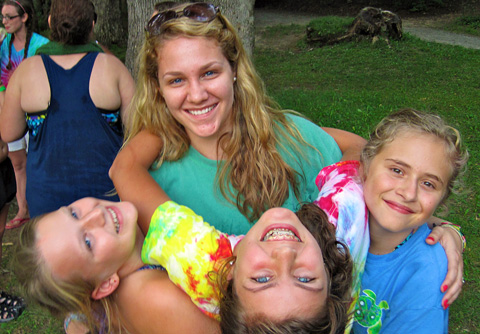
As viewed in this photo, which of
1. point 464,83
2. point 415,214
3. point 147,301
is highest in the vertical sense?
point 415,214

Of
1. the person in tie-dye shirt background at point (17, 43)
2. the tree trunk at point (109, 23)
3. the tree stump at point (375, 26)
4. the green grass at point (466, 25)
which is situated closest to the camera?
the person in tie-dye shirt background at point (17, 43)

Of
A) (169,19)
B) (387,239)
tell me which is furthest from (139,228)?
(387,239)

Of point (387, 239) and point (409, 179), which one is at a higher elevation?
point (409, 179)

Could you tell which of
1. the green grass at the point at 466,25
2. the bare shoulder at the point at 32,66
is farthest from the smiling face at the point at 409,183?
the green grass at the point at 466,25

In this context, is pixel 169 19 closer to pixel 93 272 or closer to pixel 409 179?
pixel 93 272

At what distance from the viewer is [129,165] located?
95.7 inches

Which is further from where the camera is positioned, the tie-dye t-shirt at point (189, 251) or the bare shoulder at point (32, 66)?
the bare shoulder at point (32, 66)

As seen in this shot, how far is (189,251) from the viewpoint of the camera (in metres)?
1.99

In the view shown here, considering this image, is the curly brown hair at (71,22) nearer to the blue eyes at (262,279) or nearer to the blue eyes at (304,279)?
the blue eyes at (262,279)

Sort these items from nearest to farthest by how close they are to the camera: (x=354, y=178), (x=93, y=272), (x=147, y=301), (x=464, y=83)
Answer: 1. (x=147, y=301)
2. (x=93, y=272)
3. (x=354, y=178)
4. (x=464, y=83)

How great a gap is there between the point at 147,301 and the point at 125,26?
9.02m

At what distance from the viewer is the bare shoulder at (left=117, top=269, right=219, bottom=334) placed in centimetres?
198

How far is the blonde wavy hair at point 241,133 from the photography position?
97.3 inches

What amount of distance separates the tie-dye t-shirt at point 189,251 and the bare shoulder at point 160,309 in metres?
0.04
